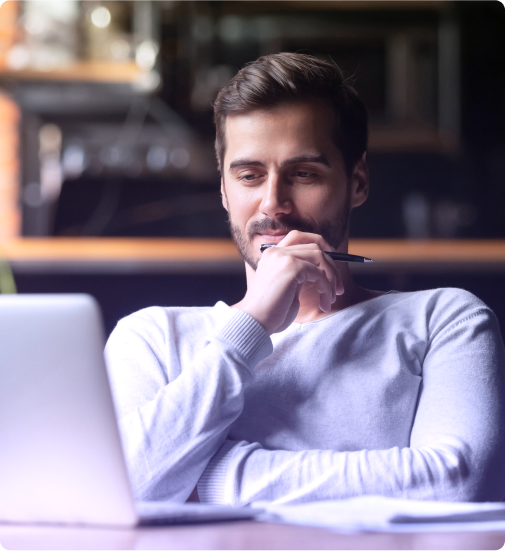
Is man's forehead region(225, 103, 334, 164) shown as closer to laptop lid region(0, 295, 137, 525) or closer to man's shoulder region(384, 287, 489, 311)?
man's shoulder region(384, 287, 489, 311)

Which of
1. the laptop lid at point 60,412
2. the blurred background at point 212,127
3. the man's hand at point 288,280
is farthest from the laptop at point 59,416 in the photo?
the blurred background at point 212,127

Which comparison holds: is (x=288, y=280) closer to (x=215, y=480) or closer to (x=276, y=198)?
(x=276, y=198)

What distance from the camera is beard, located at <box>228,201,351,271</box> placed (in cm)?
112

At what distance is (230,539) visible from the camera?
0.59m

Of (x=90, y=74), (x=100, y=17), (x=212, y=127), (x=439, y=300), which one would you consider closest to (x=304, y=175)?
(x=439, y=300)

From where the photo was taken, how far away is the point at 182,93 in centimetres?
368

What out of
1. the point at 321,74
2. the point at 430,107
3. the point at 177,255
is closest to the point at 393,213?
the point at 430,107

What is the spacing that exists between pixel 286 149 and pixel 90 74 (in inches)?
78.8

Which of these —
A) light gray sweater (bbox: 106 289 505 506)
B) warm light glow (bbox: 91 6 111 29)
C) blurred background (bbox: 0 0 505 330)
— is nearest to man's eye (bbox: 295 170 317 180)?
light gray sweater (bbox: 106 289 505 506)

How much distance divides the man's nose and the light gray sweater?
176mm

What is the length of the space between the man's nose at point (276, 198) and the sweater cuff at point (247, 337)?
24cm

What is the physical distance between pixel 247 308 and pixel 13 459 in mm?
420

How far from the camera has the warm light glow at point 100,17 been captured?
3037mm

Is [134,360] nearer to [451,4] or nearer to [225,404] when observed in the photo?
→ [225,404]
